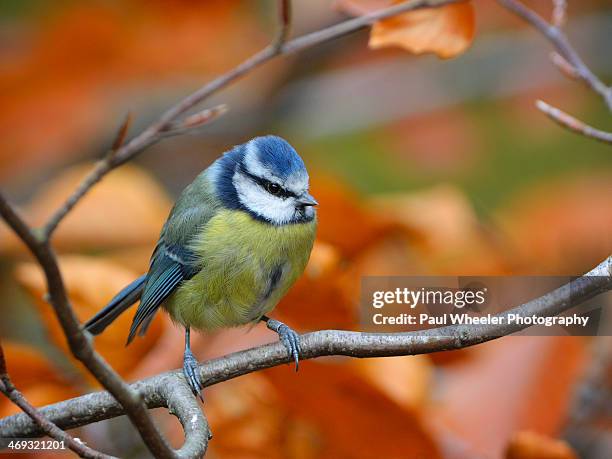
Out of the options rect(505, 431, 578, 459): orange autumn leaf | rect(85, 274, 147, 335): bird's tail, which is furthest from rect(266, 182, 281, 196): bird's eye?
rect(505, 431, 578, 459): orange autumn leaf

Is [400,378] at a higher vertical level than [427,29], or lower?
lower

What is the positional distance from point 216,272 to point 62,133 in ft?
4.08

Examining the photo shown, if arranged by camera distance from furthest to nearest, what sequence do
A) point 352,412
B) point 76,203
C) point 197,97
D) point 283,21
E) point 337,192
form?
point 337,192
point 352,412
point 283,21
point 197,97
point 76,203

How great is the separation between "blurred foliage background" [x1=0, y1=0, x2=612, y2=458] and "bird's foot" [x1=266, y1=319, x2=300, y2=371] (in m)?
0.04

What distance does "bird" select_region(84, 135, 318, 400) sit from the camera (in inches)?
77.2

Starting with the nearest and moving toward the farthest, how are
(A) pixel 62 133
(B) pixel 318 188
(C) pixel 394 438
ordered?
(C) pixel 394 438
(B) pixel 318 188
(A) pixel 62 133

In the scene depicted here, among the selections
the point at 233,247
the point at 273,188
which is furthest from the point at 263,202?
the point at 233,247

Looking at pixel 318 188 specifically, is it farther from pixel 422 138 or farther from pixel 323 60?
pixel 422 138

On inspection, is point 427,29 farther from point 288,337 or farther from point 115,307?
point 115,307

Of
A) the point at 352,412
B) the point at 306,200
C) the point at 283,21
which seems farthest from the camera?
the point at 306,200

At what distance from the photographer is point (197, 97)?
3.72ft

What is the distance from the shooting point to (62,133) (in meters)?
2.93

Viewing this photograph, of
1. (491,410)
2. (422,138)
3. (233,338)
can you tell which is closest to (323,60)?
(422,138)

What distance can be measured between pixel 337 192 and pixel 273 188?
23cm
